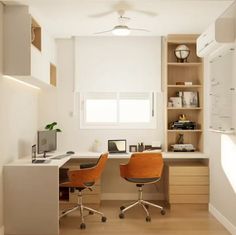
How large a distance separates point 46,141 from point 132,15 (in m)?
2.23

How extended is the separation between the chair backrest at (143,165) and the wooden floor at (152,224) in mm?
604

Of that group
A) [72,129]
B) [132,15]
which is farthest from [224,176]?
[72,129]

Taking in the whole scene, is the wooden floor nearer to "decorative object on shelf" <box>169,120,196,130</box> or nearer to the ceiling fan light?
"decorative object on shelf" <box>169,120,196,130</box>

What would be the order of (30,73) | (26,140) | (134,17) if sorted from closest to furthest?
(30,73) → (134,17) → (26,140)

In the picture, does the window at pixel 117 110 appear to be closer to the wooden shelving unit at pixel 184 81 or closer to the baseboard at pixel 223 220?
the wooden shelving unit at pixel 184 81

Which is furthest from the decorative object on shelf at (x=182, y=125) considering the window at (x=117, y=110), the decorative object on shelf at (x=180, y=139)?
the window at (x=117, y=110)

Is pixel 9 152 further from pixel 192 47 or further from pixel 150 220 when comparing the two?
pixel 192 47

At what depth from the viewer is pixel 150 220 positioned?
15.1ft

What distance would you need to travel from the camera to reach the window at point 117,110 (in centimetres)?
588

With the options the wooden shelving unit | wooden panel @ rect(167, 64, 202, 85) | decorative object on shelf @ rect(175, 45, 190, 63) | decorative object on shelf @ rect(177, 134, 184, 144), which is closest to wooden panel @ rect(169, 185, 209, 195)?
the wooden shelving unit

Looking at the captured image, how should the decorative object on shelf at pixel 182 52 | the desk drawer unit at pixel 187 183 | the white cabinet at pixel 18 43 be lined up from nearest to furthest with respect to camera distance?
the white cabinet at pixel 18 43
the desk drawer unit at pixel 187 183
the decorative object on shelf at pixel 182 52

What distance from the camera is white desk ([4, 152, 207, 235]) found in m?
3.99

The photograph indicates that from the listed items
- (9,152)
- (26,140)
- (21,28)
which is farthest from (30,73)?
(26,140)

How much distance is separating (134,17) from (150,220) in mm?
2715
